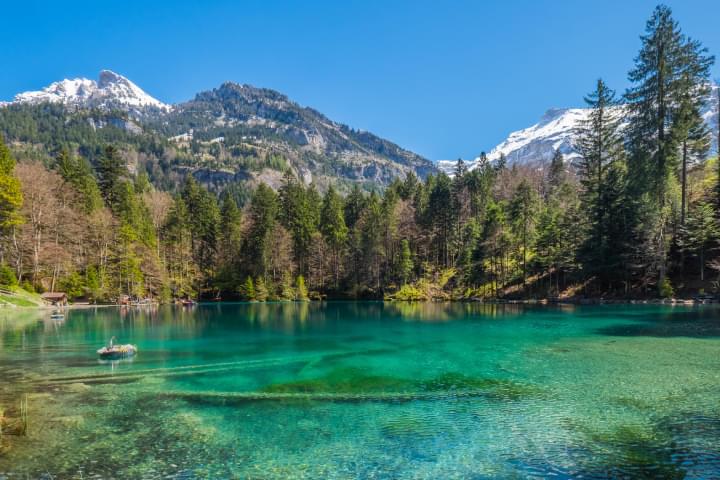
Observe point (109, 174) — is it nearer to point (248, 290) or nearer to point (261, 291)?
point (248, 290)

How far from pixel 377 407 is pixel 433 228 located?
77.3 m

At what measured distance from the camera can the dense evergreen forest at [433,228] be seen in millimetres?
49562

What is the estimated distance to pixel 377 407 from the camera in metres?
16.1

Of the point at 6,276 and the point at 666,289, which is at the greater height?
the point at 6,276

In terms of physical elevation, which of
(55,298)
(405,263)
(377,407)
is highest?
(405,263)

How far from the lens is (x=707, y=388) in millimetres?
17047

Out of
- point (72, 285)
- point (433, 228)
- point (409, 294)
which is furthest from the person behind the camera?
point (433, 228)

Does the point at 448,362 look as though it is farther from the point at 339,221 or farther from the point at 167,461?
the point at 339,221

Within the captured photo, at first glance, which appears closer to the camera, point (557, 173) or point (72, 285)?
point (72, 285)

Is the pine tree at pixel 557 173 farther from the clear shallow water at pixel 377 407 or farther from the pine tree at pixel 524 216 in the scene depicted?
the clear shallow water at pixel 377 407

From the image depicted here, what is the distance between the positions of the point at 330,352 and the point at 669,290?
142ft

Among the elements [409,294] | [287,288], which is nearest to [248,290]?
[287,288]

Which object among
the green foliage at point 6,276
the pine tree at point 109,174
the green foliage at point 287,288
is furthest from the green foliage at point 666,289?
the pine tree at point 109,174

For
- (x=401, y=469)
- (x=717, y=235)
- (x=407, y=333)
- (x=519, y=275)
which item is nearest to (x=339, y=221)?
(x=519, y=275)
